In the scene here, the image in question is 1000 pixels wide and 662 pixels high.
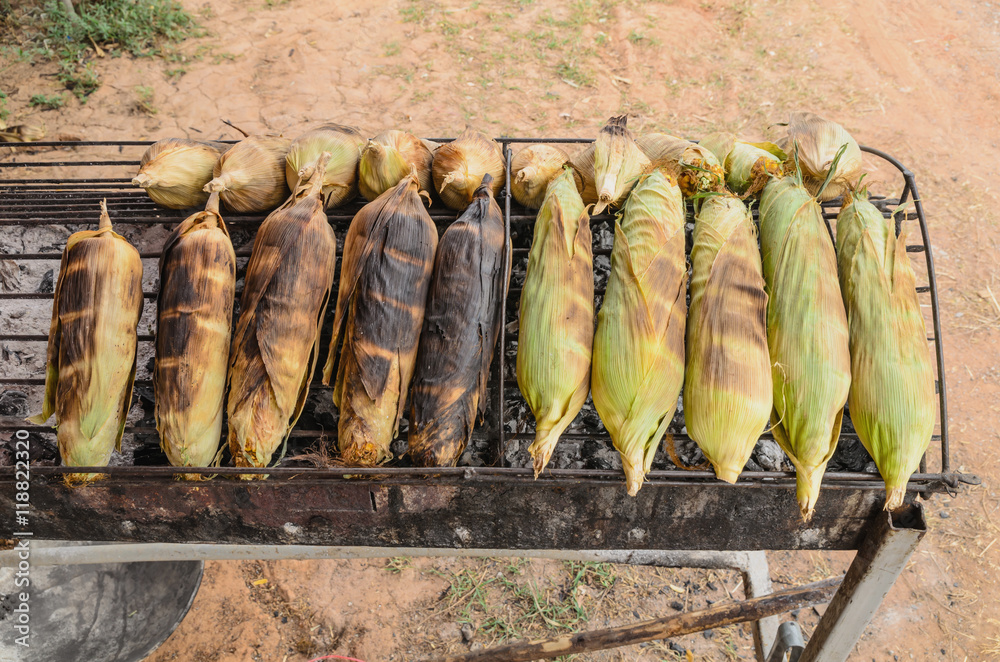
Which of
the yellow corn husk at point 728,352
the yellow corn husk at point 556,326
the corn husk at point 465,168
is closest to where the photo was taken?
the yellow corn husk at point 728,352

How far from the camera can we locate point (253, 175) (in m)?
2.37

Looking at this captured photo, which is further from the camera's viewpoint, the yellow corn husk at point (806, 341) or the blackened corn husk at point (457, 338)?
the blackened corn husk at point (457, 338)

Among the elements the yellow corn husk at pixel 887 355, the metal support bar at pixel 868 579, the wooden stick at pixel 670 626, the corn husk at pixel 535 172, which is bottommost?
the wooden stick at pixel 670 626

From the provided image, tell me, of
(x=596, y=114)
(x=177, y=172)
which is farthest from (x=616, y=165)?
(x=596, y=114)

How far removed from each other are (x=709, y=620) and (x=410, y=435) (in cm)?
139

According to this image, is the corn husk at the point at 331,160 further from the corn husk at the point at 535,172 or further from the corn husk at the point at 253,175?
the corn husk at the point at 535,172

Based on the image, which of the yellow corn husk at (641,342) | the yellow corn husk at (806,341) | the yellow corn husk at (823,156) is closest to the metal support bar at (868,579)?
the yellow corn husk at (806,341)

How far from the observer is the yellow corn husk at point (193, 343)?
6.08 feet

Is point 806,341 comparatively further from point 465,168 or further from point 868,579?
point 465,168

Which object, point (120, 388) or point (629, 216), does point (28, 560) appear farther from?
point (629, 216)

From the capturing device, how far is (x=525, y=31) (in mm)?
7090

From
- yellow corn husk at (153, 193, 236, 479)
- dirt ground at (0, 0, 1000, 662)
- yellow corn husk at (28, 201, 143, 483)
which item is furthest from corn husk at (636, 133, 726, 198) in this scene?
dirt ground at (0, 0, 1000, 662)

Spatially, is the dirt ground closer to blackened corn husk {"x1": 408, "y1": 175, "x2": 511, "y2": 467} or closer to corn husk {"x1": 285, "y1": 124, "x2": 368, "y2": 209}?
blackened corn husk {"x1": 408, "y1": 175, "x2": 511, "y2": 467}

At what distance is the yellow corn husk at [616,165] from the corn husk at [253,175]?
1.26 m
